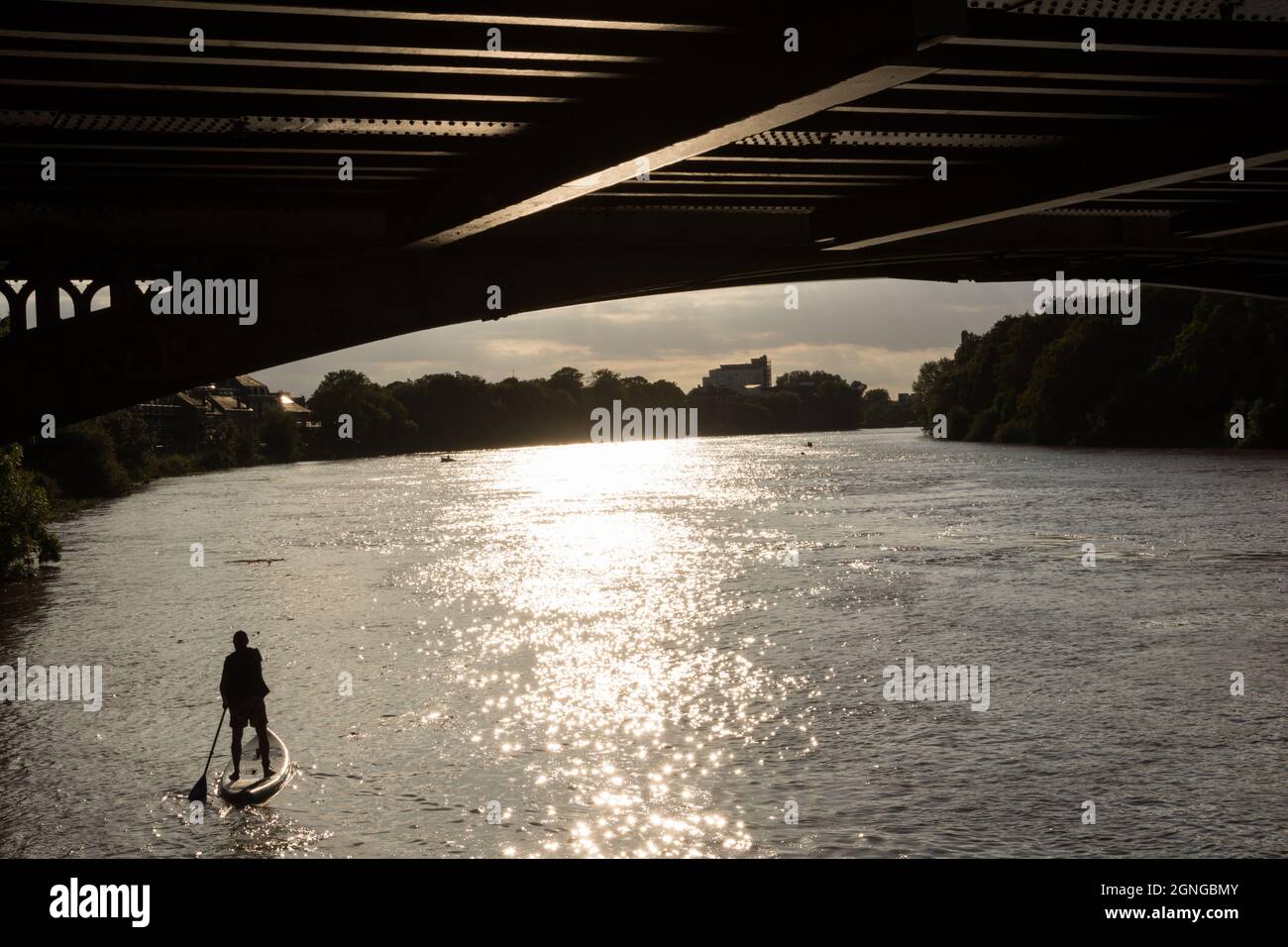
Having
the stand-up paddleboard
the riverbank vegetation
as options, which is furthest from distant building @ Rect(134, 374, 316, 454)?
the stand-up paddleboard


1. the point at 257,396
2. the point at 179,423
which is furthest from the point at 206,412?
the point at 257,396

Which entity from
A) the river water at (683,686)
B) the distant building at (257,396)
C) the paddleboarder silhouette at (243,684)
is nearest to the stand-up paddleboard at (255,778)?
the river water at (683,686)

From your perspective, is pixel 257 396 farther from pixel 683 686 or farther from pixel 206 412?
pixel 683 686

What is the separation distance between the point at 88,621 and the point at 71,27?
3691 centimetres

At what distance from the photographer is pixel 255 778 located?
22.0m

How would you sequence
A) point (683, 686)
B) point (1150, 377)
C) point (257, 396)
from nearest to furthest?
point (683, 686) → point (1150, 377) → point (257, 396)

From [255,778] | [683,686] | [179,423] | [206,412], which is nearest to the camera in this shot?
[255,778]

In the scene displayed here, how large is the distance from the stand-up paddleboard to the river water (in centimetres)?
38

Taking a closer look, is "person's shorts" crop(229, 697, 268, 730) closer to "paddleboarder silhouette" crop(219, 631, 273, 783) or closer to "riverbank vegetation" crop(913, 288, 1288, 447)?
"paddleboarder silhouette" crop(219, 631, 273, 783)

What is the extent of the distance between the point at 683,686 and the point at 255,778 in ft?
42.8

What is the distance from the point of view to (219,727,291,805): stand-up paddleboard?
21766 millimetres

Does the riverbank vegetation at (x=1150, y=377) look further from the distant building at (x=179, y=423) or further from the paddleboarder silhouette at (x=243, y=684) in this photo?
the paddleboarder silhouette at (x=243, y=684)
